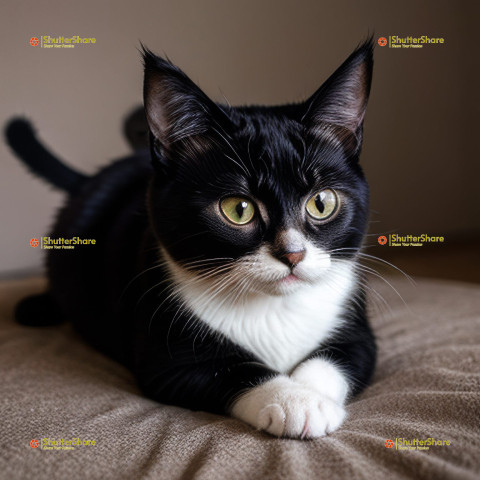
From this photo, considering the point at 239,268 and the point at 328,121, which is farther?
the point at 328,121

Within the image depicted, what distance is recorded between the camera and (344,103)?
108 centimetres

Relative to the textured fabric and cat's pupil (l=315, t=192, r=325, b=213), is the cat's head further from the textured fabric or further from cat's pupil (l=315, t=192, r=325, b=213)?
the textured fabric

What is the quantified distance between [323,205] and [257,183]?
0.47 ft

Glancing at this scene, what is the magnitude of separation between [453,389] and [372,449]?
283mm

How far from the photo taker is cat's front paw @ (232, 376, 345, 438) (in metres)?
0.84

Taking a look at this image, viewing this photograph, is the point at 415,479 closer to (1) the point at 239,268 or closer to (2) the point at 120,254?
(1) the point at 239,268

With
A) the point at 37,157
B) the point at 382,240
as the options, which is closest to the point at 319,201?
the point at 382,240

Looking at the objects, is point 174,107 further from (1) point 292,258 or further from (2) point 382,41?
(2) point 382,41

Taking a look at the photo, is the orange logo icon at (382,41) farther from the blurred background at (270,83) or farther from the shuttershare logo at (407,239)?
the shuttershare logo at (407,239)

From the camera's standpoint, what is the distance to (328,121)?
1093 millimetres

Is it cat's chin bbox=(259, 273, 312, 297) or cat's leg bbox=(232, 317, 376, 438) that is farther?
cat's chin bbox=(259, 273, 312, 297)

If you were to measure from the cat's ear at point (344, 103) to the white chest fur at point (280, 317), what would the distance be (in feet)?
0.92

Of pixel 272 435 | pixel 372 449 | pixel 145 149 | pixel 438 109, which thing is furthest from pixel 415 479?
pixel 438 109

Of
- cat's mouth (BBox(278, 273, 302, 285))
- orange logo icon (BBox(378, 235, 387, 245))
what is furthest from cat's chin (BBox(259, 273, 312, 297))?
orange logo icon (BBox(378, 235, 387, 245))
